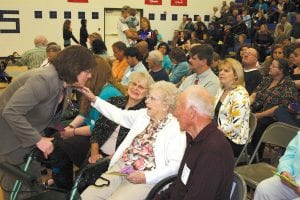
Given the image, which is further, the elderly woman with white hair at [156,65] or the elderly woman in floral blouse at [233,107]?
the elderly woman with white hair at [156,65]

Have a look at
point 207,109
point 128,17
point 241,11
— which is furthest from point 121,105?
point 241,11

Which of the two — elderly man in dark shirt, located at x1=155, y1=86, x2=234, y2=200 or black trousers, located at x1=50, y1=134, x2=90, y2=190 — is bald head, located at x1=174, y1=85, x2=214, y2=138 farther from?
black trousers, located at x1=50, y1=134, x2=90, y2=190

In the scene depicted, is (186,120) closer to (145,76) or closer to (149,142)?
(149,142)

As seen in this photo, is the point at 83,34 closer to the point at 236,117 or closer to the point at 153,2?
the point at 153,2

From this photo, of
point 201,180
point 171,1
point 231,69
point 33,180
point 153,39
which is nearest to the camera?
point 201,180

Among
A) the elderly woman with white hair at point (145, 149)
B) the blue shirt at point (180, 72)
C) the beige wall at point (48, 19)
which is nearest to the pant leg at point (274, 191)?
the elderly woman with white hair at point (145, 149)

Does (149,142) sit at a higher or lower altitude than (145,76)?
lower

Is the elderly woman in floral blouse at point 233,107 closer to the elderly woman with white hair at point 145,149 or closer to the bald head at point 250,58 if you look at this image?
the elderly woman with white hair at point 145,149

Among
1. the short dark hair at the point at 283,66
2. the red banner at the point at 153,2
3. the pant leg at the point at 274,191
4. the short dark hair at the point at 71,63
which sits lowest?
the pant leg at the point at 274,191

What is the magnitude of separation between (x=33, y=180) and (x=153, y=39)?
274 inches

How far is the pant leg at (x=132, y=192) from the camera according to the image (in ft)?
7.58

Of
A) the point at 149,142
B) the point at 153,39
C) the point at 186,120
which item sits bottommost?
the point at 149,142

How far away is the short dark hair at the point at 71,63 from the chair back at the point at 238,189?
1.13m

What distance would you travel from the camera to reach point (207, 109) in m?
1.99
